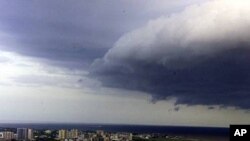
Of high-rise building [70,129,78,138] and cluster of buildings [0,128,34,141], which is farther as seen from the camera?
high-rise building [70,129,78,138]

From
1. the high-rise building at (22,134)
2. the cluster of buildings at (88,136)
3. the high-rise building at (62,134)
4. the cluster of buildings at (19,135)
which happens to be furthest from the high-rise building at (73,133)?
the high-rise building at (22,134)

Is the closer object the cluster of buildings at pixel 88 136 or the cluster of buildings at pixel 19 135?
the cluster of buildings at pixel 19 135

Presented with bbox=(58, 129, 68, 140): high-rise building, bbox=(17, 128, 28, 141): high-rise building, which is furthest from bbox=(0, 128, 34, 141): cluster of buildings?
bbox=(58, 129, 68, 140): high-rise building

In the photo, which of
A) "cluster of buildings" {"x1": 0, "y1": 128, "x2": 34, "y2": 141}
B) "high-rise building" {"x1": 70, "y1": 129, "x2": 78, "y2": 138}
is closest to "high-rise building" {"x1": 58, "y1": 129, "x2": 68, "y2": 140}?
"high-rise building" {"x1": 70, "y1": 129, "x2": 78, "y2": 138}

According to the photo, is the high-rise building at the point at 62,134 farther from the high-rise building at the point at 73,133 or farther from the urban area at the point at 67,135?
the high-rise building at the point at 73,133

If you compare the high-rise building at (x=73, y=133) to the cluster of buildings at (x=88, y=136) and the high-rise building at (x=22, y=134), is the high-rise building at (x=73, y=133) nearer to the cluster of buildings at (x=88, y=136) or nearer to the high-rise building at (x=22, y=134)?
the cluster of buildings at (x=88, y=136)

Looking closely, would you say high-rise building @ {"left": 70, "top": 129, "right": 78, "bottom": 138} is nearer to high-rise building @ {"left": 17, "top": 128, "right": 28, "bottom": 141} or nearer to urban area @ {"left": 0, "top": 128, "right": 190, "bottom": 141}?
urban area @ {"left": 0, "top": 128, "right": 190, "bottom": 141}

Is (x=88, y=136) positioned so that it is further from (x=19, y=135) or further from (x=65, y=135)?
(x=19, y=135)
